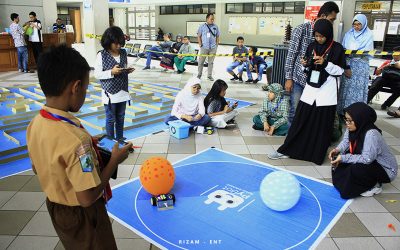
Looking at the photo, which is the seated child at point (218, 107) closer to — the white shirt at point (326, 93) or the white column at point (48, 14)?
the white shirt at point (326, 93)

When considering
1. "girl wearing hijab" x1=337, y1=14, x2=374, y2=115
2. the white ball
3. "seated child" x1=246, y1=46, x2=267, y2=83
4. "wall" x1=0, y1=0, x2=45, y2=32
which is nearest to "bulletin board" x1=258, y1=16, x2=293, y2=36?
A: "seated child" x1=246, y1=46, x2=267, y2=83

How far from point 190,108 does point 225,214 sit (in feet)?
8.34

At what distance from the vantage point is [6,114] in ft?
19.7

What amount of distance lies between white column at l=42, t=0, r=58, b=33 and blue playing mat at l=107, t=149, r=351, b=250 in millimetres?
10377

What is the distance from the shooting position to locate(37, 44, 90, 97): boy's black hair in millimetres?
1398

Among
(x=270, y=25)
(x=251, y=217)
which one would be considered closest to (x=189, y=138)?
(x=251, y=217)

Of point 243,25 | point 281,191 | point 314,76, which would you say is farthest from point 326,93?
point 243,25

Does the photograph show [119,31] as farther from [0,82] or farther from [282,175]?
[0,82]

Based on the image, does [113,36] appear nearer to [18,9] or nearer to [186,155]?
[186,155]

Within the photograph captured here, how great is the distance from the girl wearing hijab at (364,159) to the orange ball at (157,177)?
70.4 inches

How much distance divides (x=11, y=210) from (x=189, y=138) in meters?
2.60

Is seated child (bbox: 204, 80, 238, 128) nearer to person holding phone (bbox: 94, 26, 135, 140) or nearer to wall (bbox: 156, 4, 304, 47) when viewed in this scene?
person holding phone (bbox: 94, 26, 135, 140)

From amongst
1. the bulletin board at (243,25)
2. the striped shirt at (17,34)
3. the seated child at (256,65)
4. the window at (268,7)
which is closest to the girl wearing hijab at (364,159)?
the seated child at (256,65)

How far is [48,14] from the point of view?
11.9 m
